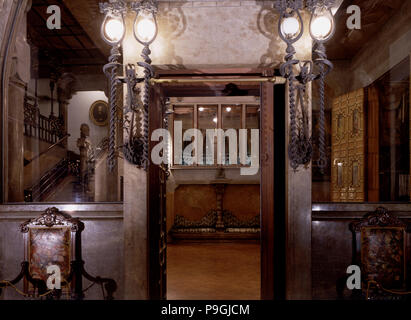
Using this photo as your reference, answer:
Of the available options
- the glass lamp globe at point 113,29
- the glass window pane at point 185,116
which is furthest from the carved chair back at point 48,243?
the glass window pane at point 185,116

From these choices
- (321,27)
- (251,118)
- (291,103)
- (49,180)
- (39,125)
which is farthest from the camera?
(251,118)

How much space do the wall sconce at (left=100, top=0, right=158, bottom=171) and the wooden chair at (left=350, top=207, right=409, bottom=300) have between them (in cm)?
250

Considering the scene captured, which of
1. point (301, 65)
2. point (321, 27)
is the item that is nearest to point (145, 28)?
point (301, 65)

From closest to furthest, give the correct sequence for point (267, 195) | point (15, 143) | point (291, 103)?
point (291, 103) → point (267, 195) → point (15, 143)

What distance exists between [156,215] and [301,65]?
7.79 ft

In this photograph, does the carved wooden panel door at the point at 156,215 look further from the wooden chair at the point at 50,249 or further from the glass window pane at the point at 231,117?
the glass window pane at the point at 231,117

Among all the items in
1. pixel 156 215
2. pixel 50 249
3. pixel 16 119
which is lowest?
pixel 50 249

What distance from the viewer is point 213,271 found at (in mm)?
5379

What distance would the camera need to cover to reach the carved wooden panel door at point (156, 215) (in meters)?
3.20

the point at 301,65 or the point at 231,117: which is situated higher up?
the point at 231,117

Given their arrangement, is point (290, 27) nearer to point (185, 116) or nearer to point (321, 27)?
point (321, 27)

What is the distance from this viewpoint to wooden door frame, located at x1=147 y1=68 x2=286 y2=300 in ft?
10.4

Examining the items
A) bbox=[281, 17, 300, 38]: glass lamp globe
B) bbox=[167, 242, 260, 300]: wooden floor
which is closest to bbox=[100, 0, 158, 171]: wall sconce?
bbox=[281, 17, 300, 38]: glass lamp globe

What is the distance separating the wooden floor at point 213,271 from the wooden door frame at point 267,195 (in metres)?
1.02
